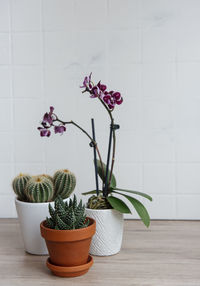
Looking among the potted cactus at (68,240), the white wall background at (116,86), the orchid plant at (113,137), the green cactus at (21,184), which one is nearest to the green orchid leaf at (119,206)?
the orchid plant at (113,137)

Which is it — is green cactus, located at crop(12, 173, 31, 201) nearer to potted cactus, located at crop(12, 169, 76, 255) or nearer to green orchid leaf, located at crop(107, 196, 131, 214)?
potted cactus, located at crop(12, 169, 76, 255)

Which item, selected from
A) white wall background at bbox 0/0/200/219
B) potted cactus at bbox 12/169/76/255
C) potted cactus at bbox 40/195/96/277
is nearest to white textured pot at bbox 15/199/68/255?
potted cactus at bbox 12/169/76/255

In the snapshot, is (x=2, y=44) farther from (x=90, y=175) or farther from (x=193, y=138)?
(x=193, y=138)

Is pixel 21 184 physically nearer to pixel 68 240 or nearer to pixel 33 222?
pixel 33 222

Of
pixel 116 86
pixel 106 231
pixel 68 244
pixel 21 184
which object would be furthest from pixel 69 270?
pixel 116 86

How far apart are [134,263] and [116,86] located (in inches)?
25.5

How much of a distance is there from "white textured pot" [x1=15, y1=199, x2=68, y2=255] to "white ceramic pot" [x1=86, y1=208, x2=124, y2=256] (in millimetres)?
132

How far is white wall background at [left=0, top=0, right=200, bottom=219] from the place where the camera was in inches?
57.3

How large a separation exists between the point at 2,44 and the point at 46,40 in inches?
6.4

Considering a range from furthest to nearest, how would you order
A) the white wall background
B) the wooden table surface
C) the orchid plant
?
the white wall background, the orchid plant, the wooden table surface

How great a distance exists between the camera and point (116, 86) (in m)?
1.47

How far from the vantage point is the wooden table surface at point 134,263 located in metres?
0.99

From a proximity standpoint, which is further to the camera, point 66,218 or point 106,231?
point 106,231

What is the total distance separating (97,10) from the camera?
1459 millimetres
